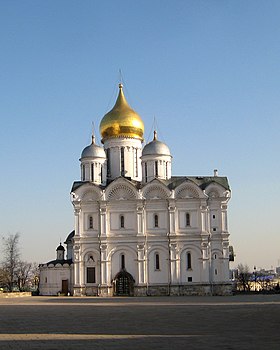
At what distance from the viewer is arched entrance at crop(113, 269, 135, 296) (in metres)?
53.4

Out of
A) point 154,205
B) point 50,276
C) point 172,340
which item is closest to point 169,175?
point 154,205

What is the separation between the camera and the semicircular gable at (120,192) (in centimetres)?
5435

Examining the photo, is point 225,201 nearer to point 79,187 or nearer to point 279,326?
point 79,187

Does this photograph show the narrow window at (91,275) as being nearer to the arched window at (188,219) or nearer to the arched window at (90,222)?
the arched window at (90,222)

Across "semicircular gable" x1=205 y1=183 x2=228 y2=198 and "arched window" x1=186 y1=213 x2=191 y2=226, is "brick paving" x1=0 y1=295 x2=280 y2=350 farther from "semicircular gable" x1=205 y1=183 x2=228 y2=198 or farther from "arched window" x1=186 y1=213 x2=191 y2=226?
"semicircular gable" x1=205 y1=183 x2=228 y2=198

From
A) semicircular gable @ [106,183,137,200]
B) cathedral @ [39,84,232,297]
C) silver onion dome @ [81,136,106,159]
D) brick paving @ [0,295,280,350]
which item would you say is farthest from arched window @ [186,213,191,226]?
brick paving @ [0,295,280,350]

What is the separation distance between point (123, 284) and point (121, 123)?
15.6 metres

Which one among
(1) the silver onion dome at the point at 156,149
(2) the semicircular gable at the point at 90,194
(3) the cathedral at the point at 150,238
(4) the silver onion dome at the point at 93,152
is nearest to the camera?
(3) the cathedral at the point at 150,238

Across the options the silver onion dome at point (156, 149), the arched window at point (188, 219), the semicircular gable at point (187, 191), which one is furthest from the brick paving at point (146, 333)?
the silver onion dome at point (156, 149)

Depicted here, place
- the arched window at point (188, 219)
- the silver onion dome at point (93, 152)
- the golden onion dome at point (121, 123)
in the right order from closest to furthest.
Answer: the arched window at point (188, 219) → the silver onion dome at point (93, 152) → the golden onion dome at point (121, 123)

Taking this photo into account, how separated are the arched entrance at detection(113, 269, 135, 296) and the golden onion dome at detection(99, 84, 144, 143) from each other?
45.5ft

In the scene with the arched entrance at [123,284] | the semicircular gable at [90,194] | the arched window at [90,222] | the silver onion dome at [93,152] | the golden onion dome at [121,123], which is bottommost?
the arched entrance at [123,284]

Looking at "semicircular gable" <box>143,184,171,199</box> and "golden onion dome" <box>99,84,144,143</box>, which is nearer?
"semicircular gable" <box>143,184,171,199</box>

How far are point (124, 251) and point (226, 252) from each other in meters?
8.96
